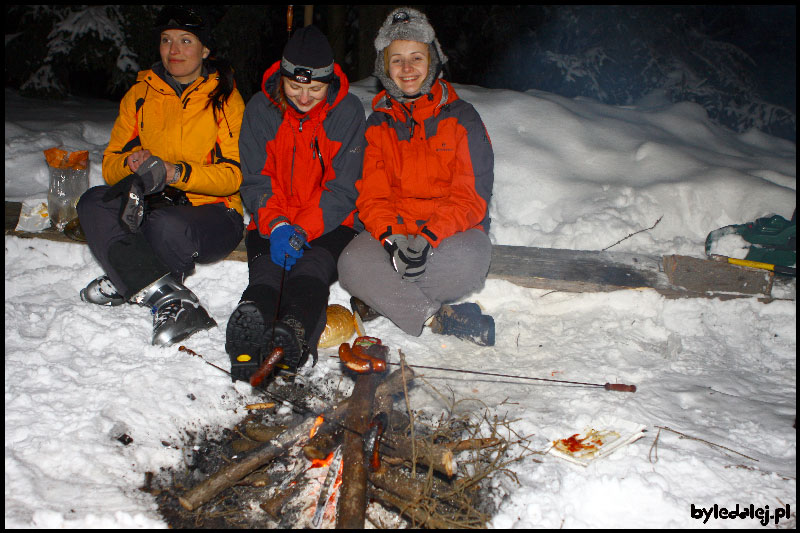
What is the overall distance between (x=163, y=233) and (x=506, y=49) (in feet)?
27.5

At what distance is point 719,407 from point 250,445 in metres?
2.35

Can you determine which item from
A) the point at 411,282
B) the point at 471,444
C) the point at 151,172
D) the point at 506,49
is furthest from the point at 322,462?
the point at 506,49

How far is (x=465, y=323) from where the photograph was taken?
3.40m

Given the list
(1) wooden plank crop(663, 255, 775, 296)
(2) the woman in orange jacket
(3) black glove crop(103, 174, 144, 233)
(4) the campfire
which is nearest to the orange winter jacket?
(2) the woman in orange jacket

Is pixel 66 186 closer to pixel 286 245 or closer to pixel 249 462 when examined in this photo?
pixel 286 245

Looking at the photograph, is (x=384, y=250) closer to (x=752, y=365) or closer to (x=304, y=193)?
(x=304, y=193)

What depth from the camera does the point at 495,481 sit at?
2273mm

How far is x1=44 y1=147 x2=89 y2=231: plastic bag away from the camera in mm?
4016

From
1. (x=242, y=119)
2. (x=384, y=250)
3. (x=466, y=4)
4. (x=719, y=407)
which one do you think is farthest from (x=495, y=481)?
(x=466, y=4)

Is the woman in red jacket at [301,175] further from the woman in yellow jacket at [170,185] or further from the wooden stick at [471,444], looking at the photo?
the wooden stick at [471,444]

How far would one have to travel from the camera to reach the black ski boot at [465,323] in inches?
132

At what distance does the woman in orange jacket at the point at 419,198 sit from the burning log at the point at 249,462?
947 mm

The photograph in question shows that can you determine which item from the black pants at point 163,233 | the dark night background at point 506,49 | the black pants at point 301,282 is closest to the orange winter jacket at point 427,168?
the black pants at point 301,282

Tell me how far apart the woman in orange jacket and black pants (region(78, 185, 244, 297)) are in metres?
0.92
